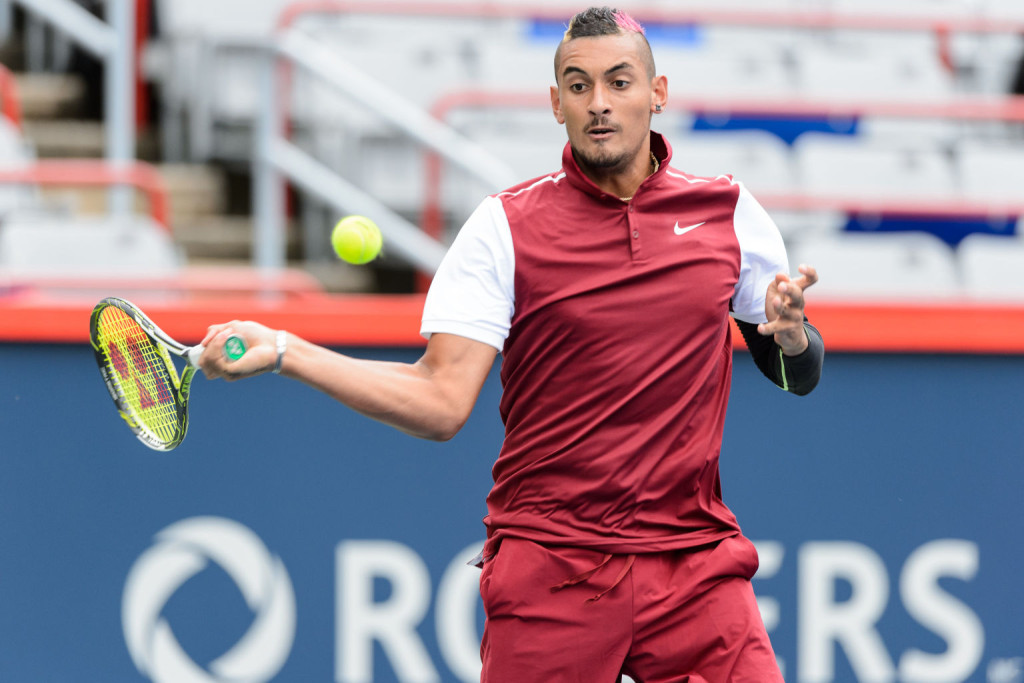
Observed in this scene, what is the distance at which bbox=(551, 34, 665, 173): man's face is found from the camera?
2.67 m

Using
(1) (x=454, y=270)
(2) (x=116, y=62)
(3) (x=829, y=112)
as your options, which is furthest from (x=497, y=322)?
(3) (x=829, y=112)

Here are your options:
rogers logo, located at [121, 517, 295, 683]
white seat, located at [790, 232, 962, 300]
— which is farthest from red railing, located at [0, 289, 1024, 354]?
white seat, located at [790, 232, 962, 300]

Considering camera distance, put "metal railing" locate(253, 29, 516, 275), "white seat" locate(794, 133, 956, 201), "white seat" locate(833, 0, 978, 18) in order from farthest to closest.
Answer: "white seat" locate(833, 0, 978, 18) → "white seat" locate(794, 133, 956, 201) → "metal railing" locate(253, 29, 516, 275)

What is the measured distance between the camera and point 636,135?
2719 mm

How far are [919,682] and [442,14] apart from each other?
179 inches

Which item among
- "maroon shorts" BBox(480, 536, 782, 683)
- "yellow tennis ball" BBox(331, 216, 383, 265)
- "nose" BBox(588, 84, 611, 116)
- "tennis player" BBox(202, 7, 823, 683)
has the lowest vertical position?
"maroon shorts" BBox(480, 536, 782, 683)

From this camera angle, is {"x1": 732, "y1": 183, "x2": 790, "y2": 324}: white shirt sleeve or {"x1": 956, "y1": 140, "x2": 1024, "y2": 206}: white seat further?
{"x1": 956, "y1": 140, "x2": 1024, "y2": 206}: white seat

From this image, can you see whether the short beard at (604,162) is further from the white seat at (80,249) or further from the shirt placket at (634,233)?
the white seat at (80,249)

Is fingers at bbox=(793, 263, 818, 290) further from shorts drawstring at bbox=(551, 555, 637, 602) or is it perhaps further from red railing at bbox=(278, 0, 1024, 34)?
red railing at bbox=(278, 0, 1024, 34)

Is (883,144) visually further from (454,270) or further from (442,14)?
(454,270)

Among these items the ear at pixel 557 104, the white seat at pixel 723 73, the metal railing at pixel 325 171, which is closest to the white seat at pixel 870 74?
the white seat at pixel 723 73

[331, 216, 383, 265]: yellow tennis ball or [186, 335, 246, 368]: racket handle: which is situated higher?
[331, 216, 383, 265]: yellow tennis ball

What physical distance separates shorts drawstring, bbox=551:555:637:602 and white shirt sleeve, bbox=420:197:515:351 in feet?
1.49

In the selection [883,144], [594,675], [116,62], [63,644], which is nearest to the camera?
[594,675]
